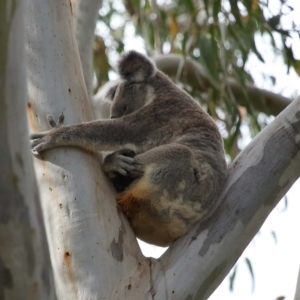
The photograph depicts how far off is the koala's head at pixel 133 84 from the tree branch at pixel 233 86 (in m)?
0.89

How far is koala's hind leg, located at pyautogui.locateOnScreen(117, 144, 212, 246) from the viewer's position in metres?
2.06

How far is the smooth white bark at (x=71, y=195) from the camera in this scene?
5.60ft

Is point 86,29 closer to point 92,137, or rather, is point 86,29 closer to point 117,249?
point 92,137

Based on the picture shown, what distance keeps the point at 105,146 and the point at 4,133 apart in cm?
114

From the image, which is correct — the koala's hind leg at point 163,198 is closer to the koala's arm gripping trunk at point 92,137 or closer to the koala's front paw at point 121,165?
the koala's front paw at point 121,165

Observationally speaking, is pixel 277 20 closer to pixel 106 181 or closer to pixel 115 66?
pixel 115 66

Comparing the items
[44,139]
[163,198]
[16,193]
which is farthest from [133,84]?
[16,193]

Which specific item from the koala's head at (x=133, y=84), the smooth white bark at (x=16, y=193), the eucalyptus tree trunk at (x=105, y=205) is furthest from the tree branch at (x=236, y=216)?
the koala's head at (x=133, y=84)

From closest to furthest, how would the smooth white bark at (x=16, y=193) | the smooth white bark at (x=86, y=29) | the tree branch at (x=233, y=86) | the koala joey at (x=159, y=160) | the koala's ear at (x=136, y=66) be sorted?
the smooth white bark at (x=16, y=193) → the koala joey at (x=159, y=160) → the koala's ear at (x=136, y=66) → the smooth white bark at (x=86, y=29) → the tree branch at (x=233, y=86)

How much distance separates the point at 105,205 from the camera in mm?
1834

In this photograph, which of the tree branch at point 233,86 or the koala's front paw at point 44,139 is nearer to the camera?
the koala's front paw at point 44,139

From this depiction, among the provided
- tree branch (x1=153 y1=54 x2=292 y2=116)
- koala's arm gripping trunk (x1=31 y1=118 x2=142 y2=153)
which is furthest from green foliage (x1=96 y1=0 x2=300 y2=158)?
koala's arm gripping trunk (x1=31 y1=118 x2=142 y2=153)

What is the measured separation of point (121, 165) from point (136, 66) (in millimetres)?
818

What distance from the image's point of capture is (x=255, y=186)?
1.91 meters
